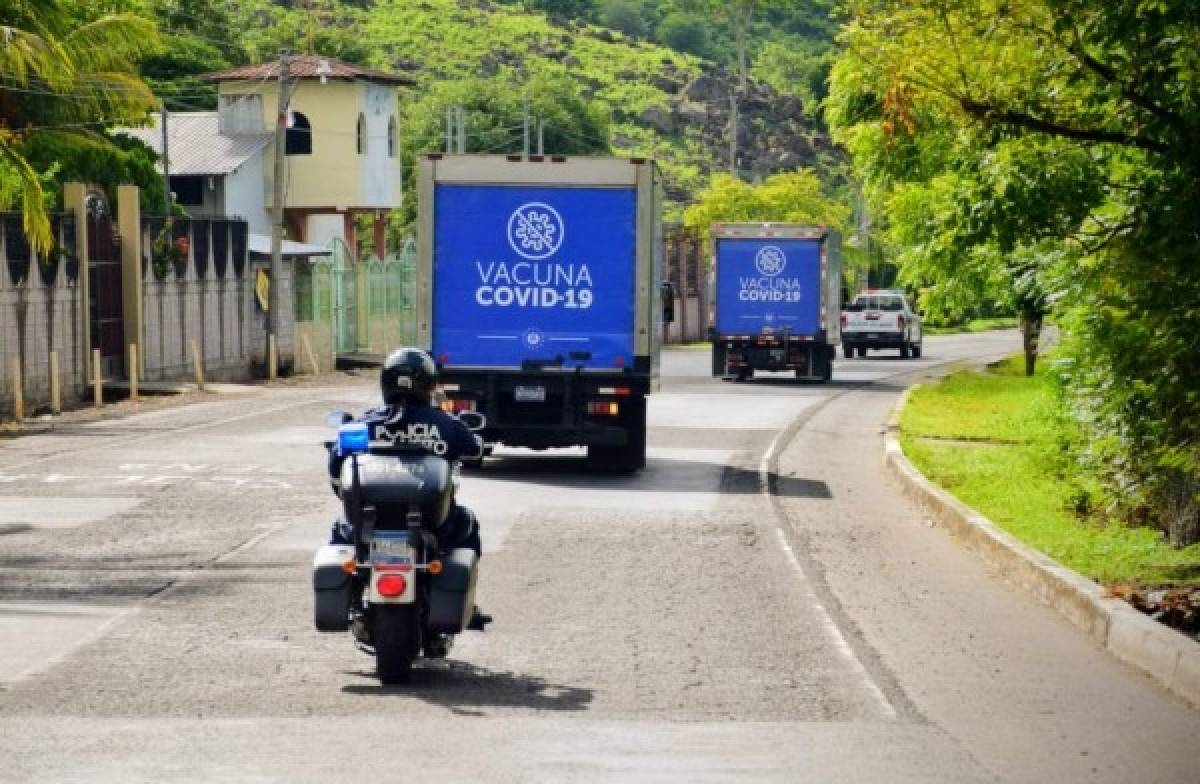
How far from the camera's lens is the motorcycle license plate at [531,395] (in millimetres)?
22984

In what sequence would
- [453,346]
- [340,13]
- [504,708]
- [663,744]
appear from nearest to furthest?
[663,744], [504,708], [453,346], [340,13]

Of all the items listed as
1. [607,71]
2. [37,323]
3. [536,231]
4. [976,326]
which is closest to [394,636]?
[536,231]

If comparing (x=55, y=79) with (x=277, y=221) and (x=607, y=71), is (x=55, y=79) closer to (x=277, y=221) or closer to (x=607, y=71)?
(x=277, y=221)

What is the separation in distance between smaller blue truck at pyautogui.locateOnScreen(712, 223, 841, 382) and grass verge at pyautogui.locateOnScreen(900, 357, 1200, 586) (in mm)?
8881

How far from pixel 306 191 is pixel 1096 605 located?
199ft

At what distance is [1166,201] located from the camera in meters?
12.5

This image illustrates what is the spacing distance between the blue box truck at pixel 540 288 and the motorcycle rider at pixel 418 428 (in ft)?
40.2

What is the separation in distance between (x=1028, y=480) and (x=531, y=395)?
5.46 meters

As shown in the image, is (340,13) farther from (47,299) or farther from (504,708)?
(504,708)

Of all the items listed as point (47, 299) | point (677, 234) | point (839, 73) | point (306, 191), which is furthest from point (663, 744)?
point (677, 234)

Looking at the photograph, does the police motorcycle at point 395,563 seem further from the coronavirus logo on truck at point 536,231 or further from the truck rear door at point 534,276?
the coronavirus logo on truck at point 536,231

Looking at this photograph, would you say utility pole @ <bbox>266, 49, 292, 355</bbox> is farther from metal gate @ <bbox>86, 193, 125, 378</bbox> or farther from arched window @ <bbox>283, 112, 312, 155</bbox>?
arched window @ <bbox>283, 112, 312, 155</bbox>

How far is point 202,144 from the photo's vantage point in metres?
70.6

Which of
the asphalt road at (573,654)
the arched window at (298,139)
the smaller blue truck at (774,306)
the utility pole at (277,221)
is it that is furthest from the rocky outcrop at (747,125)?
the asphalt road at (573,654)
